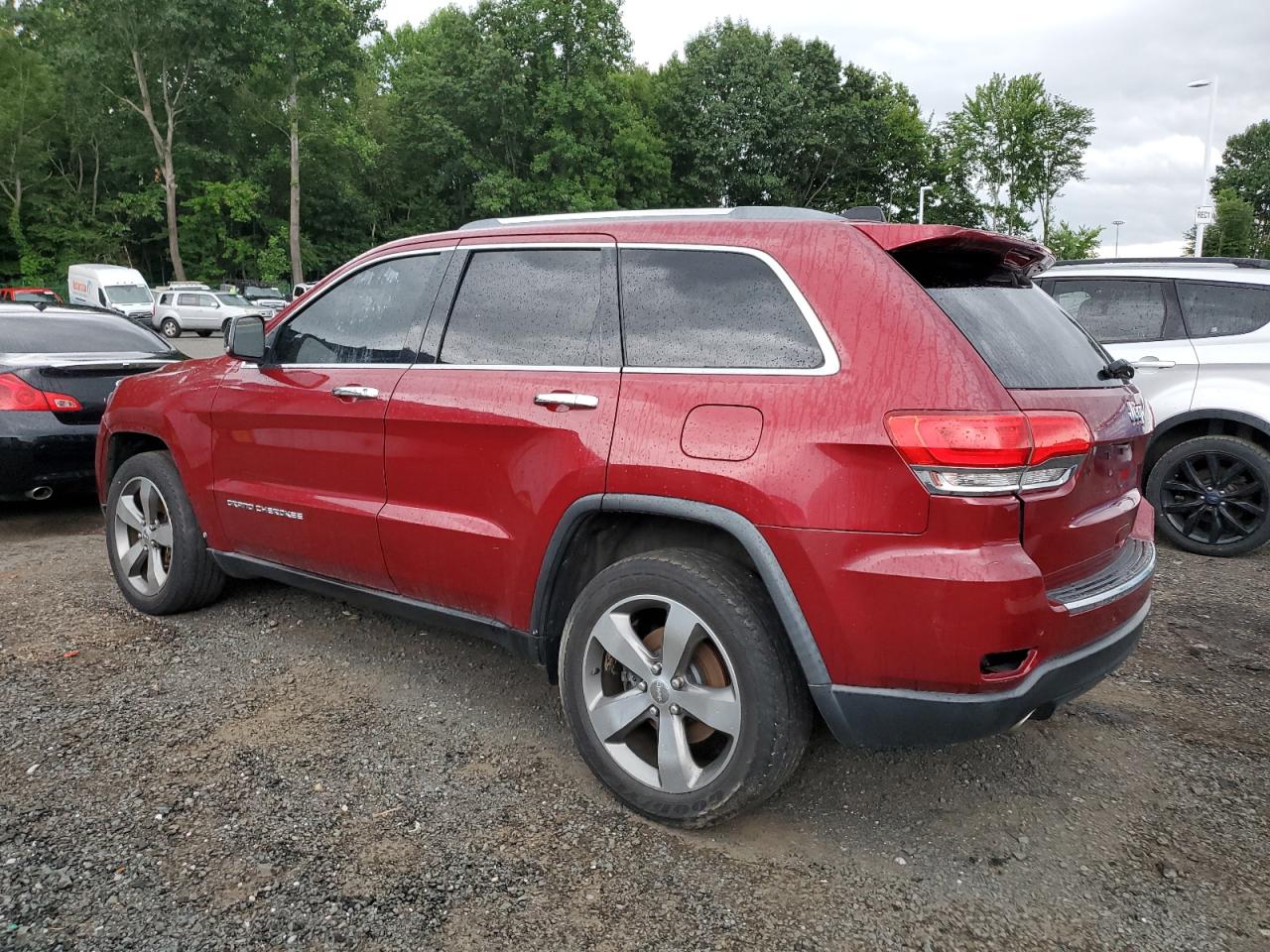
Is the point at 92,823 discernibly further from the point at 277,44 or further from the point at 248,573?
the point at 277,44

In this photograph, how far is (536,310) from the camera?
3.10m

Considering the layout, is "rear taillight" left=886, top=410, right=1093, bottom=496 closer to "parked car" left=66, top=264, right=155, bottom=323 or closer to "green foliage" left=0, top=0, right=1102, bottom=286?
"parked car" left=66, top=264, right=155, bottom=323

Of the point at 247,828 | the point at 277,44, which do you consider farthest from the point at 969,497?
the point at 277,44

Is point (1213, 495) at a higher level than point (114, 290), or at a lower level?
lower

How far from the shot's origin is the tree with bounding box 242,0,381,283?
32681mm

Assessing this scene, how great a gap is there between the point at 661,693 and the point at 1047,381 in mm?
1342

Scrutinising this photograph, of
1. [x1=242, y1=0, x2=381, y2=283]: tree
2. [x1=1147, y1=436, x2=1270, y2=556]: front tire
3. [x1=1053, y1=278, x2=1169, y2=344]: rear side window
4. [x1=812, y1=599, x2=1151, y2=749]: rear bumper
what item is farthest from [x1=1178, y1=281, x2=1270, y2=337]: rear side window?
[x1=242, y1=0, x2=381, y2=283]: tree

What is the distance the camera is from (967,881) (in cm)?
250

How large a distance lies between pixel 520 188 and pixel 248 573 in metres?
36.9

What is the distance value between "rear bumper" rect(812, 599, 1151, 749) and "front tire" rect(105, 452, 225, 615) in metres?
3.08

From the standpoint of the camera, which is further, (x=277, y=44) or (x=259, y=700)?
(x=277, y=44)

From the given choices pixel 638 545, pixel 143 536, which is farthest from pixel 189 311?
pixel 638 545

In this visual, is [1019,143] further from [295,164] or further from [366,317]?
[366,317]

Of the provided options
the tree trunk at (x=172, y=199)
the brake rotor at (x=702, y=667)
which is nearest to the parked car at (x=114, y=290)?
the tree trunk at (x=172, y=199)
